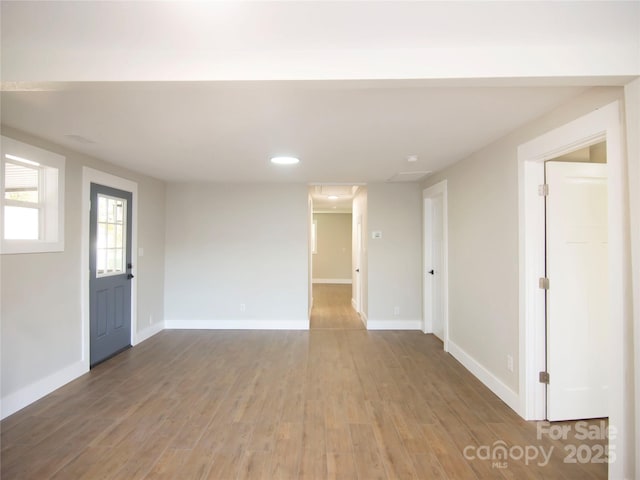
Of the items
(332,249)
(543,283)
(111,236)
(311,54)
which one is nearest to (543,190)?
(543,283)

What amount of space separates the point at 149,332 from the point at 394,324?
3.73 meters

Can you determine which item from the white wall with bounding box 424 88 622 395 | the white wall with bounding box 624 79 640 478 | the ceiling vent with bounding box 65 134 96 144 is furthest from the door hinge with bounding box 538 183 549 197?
the ceiling vent with bounding box 65 134 96 144

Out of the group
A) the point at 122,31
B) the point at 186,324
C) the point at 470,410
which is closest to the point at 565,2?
the point at 122,31

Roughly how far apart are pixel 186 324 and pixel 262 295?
1311mm

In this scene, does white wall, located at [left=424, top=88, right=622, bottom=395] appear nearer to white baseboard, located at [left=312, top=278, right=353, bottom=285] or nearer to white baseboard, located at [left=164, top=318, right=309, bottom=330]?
white baseboard, located at [left=164, top=318, right=309, bottom=330]

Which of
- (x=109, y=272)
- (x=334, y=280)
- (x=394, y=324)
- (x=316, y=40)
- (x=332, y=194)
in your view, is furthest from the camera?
(x=334, y=280)

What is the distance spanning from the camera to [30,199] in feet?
9.31

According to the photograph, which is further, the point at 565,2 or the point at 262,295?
the point at 262,295

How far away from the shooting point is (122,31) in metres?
1.41

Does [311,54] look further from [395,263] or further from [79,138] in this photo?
[395,263]

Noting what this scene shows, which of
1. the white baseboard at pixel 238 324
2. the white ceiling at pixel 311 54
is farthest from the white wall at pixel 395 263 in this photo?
the white ceiling at pixel 311 54

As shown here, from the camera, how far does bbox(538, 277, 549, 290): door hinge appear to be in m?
2.45

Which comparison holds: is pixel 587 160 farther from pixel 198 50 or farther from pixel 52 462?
pixel 52 462

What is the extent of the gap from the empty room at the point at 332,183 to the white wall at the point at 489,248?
0.09ft
